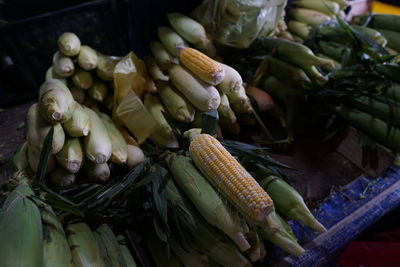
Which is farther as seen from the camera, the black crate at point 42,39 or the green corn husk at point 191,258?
the black crate at point 42,39

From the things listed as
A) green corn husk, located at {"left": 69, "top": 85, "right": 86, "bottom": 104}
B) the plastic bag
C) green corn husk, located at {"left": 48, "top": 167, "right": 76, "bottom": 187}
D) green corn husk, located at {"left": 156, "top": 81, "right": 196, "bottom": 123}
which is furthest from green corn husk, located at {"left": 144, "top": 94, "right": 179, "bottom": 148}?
the plastic bag

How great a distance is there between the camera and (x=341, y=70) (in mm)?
1773

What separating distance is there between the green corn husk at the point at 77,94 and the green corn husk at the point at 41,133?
42 centimetres

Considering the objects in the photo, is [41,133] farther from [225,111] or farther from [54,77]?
[225,111]

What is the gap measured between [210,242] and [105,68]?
1102 millimetres

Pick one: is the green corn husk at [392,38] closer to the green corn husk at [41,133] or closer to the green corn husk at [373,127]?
the green corn husk at [373,127]

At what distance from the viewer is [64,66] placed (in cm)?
157

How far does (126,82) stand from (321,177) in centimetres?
125

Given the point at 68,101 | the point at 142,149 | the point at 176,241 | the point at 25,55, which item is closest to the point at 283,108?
the point at 142,149

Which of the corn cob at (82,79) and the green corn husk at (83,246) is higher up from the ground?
the corn cob at (82,79)

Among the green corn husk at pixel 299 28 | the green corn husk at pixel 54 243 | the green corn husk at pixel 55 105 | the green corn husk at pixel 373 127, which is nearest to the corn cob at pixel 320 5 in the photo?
the green corn husk at pixel 299 28

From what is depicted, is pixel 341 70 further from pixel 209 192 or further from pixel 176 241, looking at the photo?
pixel 176 241

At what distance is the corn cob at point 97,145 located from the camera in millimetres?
1245

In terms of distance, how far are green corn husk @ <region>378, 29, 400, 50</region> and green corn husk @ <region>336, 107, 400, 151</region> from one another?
0.66m
